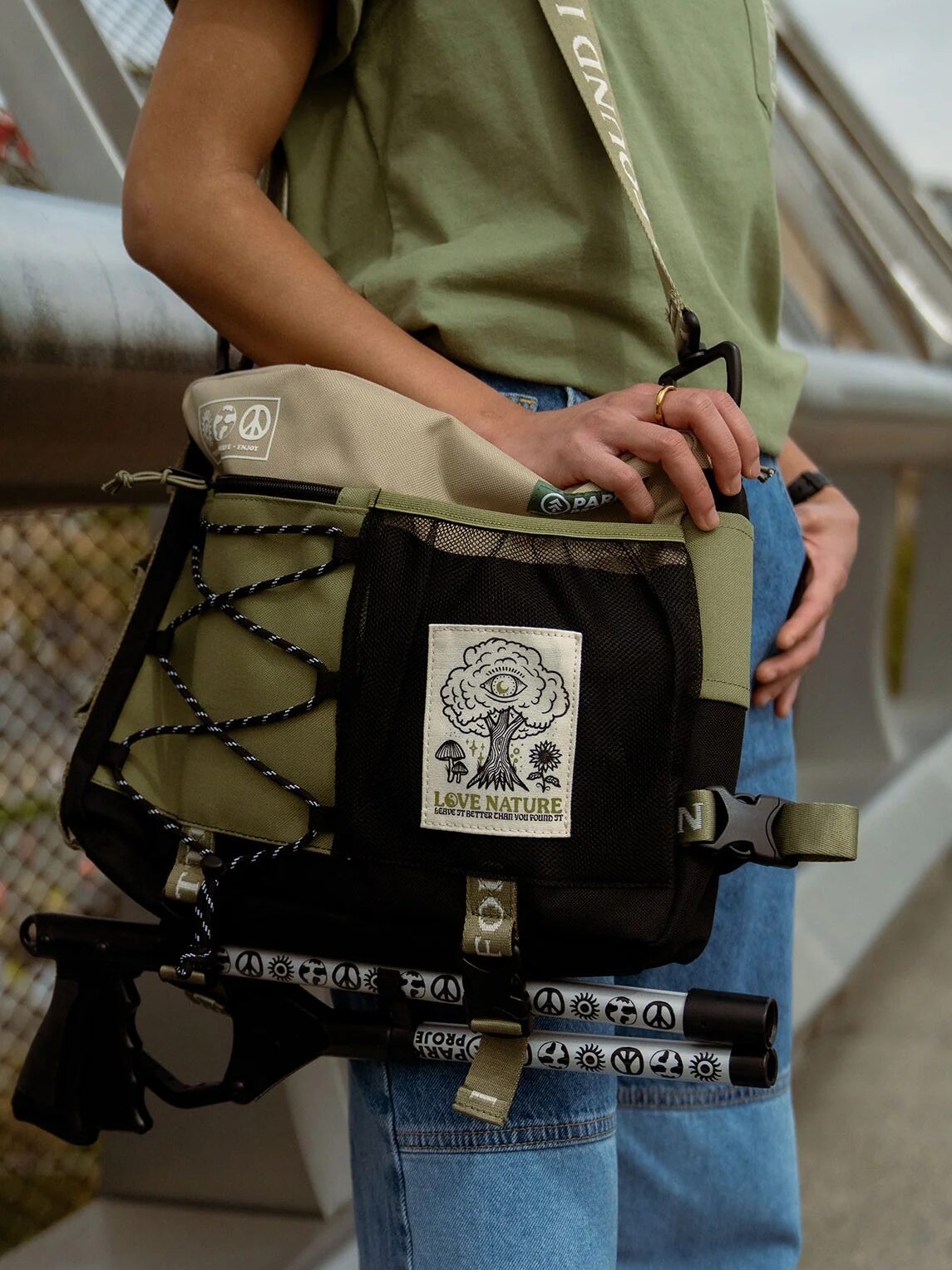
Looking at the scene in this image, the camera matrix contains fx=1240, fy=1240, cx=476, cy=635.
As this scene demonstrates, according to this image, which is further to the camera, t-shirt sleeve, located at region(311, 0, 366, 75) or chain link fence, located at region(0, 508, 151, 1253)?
chain link fence, located at region(0, 508, 151, 1253)

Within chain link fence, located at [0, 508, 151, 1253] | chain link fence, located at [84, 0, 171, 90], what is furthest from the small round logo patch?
chain link fence, located at [84, 0, 171, 90]

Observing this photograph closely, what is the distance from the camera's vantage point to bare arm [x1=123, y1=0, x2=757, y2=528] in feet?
2.12

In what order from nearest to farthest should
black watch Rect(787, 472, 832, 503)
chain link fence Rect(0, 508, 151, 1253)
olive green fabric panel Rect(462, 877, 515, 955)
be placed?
olive green fabric panel Rect(462, 877, 515, 955)
black watch Rect(787, 472, 832, 503)
chain link fence Rect(0, 508, 151, 1253)

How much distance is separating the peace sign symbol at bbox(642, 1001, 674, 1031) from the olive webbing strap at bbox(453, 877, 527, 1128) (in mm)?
65

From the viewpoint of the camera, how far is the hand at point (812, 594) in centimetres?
82

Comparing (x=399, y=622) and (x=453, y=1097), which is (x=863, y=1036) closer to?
(x=453, y=1097)

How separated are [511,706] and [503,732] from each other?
0.01m

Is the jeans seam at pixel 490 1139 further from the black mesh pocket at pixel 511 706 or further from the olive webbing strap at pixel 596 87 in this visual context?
the olive webbing strap at pixel 596 87

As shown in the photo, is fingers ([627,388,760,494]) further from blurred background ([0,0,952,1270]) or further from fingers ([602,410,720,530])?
blurred background ([0,0,952,1270])

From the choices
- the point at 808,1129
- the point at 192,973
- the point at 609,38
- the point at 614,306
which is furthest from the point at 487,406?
the point at 808,1129

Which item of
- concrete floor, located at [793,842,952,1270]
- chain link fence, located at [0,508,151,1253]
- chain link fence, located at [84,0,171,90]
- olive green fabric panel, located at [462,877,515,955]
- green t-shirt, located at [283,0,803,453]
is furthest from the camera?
concrete floor, located at [793,842,952,1270]

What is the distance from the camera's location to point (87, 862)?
4.07ft

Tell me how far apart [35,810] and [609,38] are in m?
0.84

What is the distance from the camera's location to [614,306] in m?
0.72
